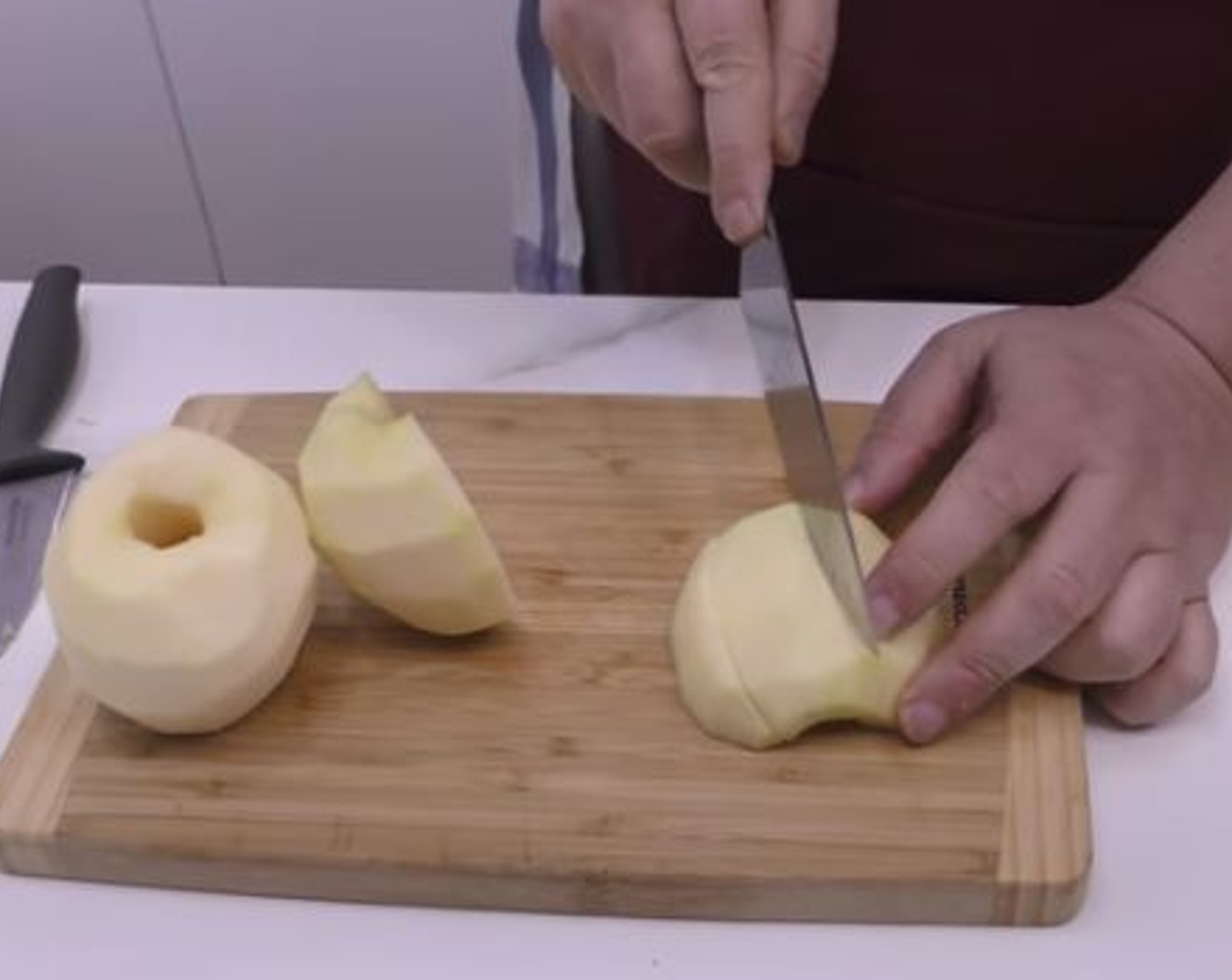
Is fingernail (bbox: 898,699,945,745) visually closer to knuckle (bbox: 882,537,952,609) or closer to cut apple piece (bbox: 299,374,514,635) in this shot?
knuckle (bbox: 882,537,952,609)

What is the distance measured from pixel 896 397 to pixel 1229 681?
200 millimetres

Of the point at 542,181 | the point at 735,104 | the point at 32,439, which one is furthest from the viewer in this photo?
the point at 542,181

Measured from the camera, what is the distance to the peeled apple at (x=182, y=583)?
0.65m

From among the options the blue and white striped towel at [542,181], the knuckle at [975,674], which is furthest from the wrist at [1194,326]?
the blue and white striped towel at [542,181]

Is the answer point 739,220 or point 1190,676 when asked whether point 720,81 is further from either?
point 1190,676

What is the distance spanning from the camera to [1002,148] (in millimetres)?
948

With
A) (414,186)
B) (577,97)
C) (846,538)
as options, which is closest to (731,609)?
(846,538)

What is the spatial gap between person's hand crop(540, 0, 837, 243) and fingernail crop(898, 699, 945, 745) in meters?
0.23

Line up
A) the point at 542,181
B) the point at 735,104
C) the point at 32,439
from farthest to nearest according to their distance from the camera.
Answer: the point at 542,181 → the point at 32,439 → the point at 735,104

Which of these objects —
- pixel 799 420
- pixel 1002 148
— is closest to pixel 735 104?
pixel 799 420

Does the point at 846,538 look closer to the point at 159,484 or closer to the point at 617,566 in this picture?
the point at 617,566

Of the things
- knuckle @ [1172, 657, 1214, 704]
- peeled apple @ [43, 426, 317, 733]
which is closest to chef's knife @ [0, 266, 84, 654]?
peeled apple @ [43, 426, 317, 733]

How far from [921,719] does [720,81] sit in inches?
11.9

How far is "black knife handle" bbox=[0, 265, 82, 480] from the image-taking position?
85 centimetres
